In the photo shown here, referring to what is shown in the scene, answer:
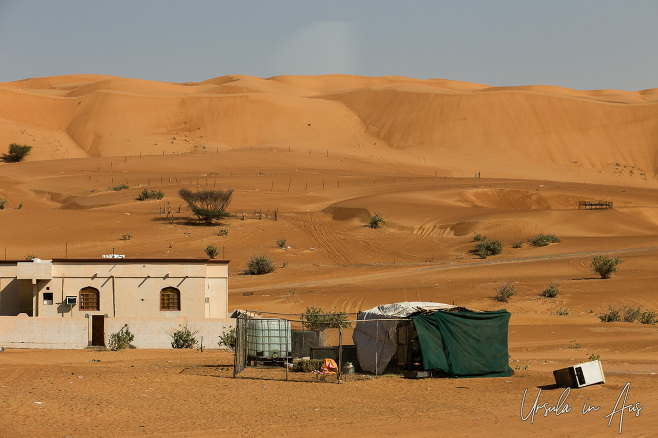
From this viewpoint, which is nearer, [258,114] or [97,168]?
[97,168]

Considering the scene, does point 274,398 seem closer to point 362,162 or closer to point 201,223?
point 201,223

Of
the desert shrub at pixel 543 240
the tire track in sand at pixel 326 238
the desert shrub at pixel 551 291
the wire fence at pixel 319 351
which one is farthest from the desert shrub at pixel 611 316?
the tire track in sand at pixel 326 238

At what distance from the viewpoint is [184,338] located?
24.8 meters

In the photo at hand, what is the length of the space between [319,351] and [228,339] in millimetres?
5101

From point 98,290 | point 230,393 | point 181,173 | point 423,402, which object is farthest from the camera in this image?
point 181,173

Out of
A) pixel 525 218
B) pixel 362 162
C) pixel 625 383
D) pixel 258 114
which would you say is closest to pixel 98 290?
pixel 625 383

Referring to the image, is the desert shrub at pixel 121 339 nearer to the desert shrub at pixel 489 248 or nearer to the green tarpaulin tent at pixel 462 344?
the green tarpaulin tent at pixel 462 344

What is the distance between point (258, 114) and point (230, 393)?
91.0 metres

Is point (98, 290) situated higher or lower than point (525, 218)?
lower

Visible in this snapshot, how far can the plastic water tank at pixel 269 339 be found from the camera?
2059 cm

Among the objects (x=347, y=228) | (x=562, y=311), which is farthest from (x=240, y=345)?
(x=347, y=228)

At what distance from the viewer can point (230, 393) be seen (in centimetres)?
1664

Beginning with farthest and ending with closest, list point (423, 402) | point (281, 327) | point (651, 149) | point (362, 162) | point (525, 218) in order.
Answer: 1. point (651, 149)
2. point (362, 162)
3. point (525, 218)
4. point (281, 327)
5. point (423, 402)

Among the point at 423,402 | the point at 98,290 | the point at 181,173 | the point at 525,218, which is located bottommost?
the point at 423,402
